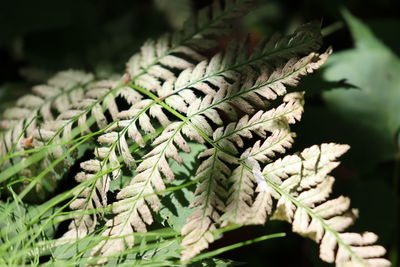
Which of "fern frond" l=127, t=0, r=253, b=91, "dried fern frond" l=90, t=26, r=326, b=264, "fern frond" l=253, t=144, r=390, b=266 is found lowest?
"fern frond" l=253, t=144, r=390, b=266

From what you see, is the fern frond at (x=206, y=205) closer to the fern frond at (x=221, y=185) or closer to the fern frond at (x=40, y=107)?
the fern frond at (x=221, y=185)

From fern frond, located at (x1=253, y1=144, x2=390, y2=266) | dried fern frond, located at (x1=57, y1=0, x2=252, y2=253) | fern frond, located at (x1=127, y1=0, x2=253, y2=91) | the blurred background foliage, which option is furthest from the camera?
the blurred background foliage

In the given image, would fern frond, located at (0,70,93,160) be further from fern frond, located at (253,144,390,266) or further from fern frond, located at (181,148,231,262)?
fern frond, located at (253,144,390,266)

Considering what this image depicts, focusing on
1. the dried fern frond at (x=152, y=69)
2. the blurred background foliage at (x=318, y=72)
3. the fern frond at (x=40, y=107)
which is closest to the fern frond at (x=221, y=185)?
the dried fern frond at (x=152, y=69)

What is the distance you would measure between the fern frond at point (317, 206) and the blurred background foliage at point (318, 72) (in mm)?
237

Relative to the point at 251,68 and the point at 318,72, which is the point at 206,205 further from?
the point at 318,72

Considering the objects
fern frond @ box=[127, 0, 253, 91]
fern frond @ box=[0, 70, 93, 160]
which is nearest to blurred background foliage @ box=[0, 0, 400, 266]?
fern frond @ box=[0, 70, 93, 160]

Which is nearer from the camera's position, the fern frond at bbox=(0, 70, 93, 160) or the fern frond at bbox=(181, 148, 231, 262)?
the fern frond at bbox=(181, 148, 231, 262)

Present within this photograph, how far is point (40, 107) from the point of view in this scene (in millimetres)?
1325

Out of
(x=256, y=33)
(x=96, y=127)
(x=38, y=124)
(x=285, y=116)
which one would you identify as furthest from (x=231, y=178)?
(x=256, y=33)

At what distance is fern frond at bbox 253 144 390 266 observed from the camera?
0.80 m

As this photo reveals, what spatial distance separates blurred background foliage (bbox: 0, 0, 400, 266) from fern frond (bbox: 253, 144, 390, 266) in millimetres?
237

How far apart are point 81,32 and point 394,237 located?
1841 millimetres

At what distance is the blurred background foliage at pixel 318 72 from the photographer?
1.47 metres
